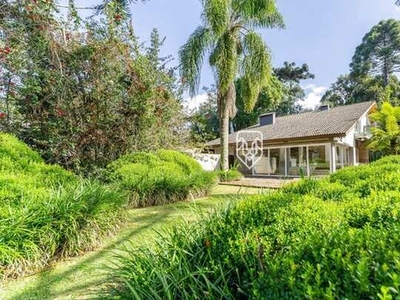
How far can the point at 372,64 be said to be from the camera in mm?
34812

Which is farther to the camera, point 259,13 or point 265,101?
point 265,101

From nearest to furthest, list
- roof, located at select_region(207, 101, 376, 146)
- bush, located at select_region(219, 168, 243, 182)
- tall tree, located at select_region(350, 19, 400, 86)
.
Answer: bush, located at select_region(219, 168, 243, 182)
roof, located at select_region(207, 101, 376, 146)
tall tree, located at select_region(350, 19, 400, 86)

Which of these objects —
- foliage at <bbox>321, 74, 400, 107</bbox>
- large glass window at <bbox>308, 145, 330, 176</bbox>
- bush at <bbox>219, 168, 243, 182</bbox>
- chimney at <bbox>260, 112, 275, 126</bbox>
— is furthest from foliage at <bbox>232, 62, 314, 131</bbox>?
bush at <bbox>219, 168, 243, 182</bbox>

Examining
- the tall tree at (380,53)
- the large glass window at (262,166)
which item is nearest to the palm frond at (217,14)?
the large glass window at (262,166)

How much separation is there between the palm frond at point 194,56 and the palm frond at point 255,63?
1854mm

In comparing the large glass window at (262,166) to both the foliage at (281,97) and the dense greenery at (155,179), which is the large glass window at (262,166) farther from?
the dense greenery at (155,179)

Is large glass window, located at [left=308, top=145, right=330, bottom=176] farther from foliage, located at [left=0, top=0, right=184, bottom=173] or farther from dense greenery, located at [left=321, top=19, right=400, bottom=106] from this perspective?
dense greenery, located at [left=321, top=19, right=400, bottom=106]

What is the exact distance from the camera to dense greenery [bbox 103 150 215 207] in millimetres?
7246

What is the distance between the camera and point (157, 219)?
5.88 metres

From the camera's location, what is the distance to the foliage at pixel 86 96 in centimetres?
677

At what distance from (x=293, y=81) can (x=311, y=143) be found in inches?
877

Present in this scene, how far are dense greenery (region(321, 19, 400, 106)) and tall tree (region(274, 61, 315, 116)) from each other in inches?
133

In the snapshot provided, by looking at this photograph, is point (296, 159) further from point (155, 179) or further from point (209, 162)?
point (155, 179)

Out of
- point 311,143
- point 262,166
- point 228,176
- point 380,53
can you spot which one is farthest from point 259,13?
point 380,53
